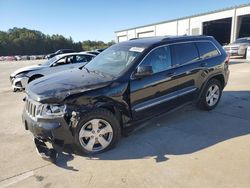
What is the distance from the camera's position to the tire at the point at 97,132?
3500 millimetres

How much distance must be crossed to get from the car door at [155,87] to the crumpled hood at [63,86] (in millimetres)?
580

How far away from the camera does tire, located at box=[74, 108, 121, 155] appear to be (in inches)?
138

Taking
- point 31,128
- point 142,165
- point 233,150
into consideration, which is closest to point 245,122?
point 233,150

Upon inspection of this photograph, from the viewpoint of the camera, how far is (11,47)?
8056cm

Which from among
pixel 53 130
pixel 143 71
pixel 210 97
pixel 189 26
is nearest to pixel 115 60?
pixel 143 71

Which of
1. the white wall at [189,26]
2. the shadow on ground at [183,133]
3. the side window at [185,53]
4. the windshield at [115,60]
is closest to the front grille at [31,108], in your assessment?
the shadow on ground at [183,133]

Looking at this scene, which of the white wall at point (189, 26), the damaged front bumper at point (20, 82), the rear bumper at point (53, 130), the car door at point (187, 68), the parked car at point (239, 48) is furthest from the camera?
the white wall at point (189, 26)

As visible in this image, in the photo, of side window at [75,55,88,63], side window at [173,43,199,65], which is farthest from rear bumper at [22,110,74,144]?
side window at [75,55,88,63]

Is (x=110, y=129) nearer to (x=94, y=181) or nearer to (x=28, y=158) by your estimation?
(x=94, y=181)

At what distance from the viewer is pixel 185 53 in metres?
4.83

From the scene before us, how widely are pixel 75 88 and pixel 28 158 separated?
1.39 meters

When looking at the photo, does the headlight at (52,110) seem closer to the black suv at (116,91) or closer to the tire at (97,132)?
the black suv at (116,91)

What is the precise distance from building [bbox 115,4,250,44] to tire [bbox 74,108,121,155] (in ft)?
98.4

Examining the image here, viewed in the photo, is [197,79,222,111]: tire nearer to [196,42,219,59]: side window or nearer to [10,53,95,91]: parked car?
[196,42,219,59]: side window
